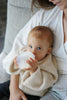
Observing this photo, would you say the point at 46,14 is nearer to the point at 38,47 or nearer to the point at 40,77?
the point at 38,47

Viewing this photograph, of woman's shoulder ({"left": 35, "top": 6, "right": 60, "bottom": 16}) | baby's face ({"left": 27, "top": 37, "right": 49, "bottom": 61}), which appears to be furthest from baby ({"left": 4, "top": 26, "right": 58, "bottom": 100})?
woman's shoulder ({"left": 35, "top": 6, "right": 60, "bottom": 16})

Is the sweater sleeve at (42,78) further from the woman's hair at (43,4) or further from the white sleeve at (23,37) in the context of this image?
the woman's hair at (43,4)

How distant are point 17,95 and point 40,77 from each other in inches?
7.7

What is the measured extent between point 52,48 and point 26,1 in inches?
15.0

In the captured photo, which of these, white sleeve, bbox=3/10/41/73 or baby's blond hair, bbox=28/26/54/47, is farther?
white sleeve, bbox=3/10/41/73

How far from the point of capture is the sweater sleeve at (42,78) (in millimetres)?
863

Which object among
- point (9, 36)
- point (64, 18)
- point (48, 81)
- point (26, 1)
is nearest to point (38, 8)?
point (26, 1)

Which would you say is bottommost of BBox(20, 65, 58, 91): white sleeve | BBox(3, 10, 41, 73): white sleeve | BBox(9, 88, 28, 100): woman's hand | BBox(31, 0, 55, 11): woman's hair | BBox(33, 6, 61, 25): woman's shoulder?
BBox(9, 88, 28, 100): woman's hand

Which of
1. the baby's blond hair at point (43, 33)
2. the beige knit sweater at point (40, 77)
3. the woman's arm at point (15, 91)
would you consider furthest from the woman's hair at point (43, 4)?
the woman's arm at point (15, 91)

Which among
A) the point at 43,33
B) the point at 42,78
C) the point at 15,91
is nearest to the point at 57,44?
the point at 43,33

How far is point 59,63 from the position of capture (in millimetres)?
921

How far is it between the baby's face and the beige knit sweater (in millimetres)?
46

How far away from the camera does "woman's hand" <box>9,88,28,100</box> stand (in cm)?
94

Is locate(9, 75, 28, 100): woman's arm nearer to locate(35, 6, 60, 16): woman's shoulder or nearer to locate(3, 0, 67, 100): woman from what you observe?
locate(3, 0, 67, 100): woman
